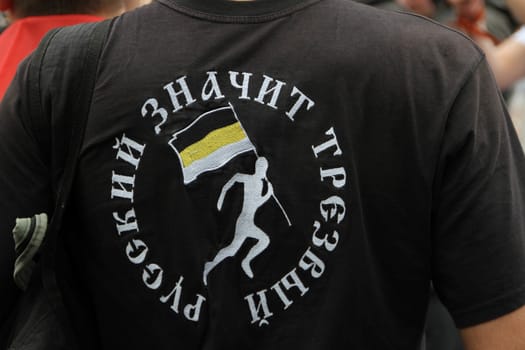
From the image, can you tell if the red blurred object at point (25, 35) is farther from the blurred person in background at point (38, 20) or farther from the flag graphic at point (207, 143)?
the flag graphic at point (207, 143)

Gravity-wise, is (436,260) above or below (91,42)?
below

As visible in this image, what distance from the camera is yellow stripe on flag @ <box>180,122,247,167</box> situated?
57.4 inches

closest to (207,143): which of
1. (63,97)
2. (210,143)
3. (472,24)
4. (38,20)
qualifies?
(210,143)

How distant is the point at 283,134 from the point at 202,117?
0.13 metres

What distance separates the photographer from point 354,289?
1467 millimetres

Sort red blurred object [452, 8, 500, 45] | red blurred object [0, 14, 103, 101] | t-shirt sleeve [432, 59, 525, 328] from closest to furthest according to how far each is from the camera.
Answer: t-shirt sleeve [432, 59, 525, 328]
red blurred object [0, 14, 103, 101]
red blurred object [452, 8, 500, 45]

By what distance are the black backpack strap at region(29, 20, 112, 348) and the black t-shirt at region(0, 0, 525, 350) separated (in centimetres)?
1

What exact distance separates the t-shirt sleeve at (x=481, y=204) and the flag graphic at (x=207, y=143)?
322 mm

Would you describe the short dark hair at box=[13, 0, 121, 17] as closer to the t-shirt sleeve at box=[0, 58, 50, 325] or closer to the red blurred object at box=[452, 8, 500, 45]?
the t-shirt sleeve at box=[0, 58, 50, 325]

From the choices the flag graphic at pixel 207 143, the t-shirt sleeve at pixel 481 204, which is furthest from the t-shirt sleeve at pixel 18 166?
the t-shirt sleeve at pixel 481 204

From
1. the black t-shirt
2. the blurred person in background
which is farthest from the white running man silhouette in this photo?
the blurred person in background

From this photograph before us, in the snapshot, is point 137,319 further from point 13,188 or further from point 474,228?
point 474,228

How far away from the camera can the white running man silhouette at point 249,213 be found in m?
1.46

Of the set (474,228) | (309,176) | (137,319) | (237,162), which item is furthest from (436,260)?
(137,319)
